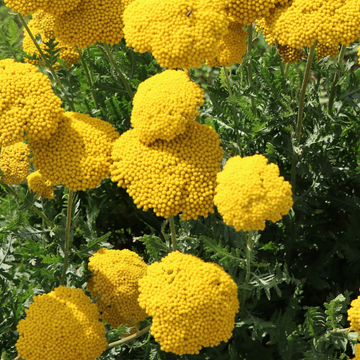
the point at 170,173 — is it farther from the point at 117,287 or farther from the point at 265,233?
the point at 265,233

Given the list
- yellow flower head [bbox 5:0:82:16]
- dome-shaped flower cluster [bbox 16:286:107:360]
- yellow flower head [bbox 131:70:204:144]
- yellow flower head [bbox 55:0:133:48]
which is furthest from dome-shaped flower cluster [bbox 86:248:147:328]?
yellow flower head [bbox 5:0:82:16]

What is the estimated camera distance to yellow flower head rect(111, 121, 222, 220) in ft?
10.2

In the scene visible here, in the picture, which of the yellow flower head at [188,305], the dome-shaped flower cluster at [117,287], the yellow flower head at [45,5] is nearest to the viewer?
the yellow flower head at [188,305]

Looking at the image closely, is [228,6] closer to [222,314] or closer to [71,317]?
[222,314]

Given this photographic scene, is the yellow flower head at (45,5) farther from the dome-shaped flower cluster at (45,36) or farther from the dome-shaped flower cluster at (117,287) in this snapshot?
the dome-shaped flower cluster at (117,287)

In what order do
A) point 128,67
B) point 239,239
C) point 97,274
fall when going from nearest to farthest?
1. point 97,274
2. point 239,239
3. point 128,67

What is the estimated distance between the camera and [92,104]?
5500 millimetres

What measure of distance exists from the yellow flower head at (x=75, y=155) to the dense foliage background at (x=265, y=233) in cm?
67

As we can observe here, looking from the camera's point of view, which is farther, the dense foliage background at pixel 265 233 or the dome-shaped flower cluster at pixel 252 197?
the dense foliage background at pixel 265 233

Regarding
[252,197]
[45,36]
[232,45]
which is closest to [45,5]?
[45,36]

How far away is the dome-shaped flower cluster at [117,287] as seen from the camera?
11.9ft

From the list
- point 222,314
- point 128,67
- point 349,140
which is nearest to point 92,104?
point 128,67

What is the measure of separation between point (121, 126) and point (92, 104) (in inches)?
22.2

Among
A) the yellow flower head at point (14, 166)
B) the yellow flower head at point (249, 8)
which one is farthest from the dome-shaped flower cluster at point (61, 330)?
the yellow flower head at point (249, 8)
